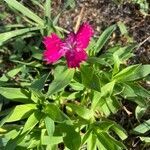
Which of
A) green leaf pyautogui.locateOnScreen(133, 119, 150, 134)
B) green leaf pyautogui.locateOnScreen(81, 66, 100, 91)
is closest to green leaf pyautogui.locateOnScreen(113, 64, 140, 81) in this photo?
green leaf pyautogui.locateOnScreen(81, 66, 100, 91)

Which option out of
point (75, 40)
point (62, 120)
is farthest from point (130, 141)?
point (75, 40)

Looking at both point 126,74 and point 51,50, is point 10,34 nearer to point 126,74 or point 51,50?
point 51,50

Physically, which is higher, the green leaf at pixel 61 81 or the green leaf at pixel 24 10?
the green leaf at pixel 24 10

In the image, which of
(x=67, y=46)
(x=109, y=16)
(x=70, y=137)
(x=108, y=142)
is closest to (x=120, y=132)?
(x=108, y=142)

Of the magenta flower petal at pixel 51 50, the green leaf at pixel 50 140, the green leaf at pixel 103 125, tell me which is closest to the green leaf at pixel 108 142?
the green leaf at pixel 103 125

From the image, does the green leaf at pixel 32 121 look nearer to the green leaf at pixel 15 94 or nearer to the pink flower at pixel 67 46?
the green leaf at pixel 15 94

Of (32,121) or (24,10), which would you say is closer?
(32,121)
